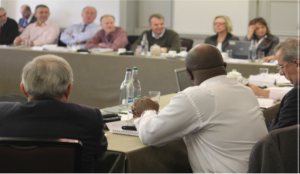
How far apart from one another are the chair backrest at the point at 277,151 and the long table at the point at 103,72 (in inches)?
A: 94.0

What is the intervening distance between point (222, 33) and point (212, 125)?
3655 millimetres

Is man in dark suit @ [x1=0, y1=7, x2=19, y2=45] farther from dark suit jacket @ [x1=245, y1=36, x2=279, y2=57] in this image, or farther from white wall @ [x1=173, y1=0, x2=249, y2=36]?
dark suit jacket @ [x1=245, y1=36, x2=279, y2=57]

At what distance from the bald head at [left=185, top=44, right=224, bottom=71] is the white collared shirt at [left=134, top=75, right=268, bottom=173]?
2.5 inches

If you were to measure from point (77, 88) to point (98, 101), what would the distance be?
304 mm

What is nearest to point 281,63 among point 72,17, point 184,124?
point 184,124

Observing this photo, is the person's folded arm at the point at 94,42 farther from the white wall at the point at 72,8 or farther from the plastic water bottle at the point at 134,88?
the plastic water bottle at the point at 134,88

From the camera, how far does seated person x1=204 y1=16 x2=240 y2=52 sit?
477 cm

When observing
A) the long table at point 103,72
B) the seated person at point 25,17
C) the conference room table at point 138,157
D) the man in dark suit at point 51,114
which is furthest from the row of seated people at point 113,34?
the man in dark suit at point 51,114

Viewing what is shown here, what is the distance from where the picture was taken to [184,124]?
137 cm

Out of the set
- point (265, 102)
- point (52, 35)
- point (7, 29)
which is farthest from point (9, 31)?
point (265, 102)

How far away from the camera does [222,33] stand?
487cm

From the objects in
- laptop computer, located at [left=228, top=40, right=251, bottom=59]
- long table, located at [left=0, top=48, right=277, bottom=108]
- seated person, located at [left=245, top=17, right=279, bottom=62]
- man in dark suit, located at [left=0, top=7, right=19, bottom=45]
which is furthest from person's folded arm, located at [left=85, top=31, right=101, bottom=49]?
seated person, located at [left=245, top=17, right=279, bottom=62]

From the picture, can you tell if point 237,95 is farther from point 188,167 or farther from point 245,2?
point 245,2

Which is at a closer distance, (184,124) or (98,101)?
(184,124)
